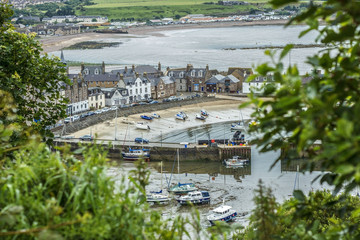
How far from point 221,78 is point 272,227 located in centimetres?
5333

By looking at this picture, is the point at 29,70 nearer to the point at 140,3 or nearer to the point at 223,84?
the point at 223,84

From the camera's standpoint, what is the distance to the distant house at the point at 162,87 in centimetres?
5338

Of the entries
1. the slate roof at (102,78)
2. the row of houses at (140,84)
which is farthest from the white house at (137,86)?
the slate roof at (102,78)

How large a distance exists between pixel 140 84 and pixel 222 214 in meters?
30.5

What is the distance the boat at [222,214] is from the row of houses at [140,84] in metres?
23.7

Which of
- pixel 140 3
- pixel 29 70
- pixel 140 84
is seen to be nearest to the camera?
pixel 29 70

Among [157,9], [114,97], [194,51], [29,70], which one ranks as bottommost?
[194,51]

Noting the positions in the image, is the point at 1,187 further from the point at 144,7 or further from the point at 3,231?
the point at 144,7

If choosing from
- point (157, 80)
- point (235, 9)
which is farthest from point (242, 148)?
point (235, 9)

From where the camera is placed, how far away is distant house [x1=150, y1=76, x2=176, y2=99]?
53.4 m

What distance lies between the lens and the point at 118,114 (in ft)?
145

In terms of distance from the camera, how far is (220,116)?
44.9 metres

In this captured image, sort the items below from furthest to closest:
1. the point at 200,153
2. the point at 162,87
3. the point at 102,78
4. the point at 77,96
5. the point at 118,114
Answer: the point at 162,87, the point at 102,78, the point at 77,96, the point at 118,114, the point at 200,153

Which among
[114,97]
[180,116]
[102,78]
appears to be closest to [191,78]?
[102,78]
